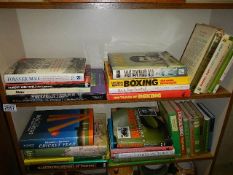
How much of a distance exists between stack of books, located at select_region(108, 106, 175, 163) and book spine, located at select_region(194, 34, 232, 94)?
0.29m

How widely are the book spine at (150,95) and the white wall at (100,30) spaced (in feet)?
1.13

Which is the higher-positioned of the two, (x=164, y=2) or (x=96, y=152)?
(x=164, y=2)

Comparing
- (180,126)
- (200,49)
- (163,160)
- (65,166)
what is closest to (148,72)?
(200,49)

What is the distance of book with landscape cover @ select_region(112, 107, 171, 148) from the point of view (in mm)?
1085

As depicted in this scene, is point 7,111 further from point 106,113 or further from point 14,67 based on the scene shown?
point 106,113

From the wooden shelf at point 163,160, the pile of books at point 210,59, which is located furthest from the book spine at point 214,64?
the wooden shelf at point 163,160

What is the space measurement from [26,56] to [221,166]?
1220 millimetres

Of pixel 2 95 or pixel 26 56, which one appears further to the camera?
pixel 26 56

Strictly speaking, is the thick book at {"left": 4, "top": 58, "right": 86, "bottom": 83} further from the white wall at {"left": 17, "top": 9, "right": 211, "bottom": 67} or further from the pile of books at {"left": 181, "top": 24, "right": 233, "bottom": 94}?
the pile of books at {"left": 181, "top": 24, "right": 233, "bottom": 94}

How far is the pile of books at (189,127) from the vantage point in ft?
3.73

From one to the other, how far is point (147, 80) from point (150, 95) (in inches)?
2.7

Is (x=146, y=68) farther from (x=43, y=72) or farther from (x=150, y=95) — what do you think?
(x=43, y=72)

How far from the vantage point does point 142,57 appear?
109 cm

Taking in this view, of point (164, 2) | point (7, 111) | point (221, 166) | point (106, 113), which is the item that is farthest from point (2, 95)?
point (221, 166)
